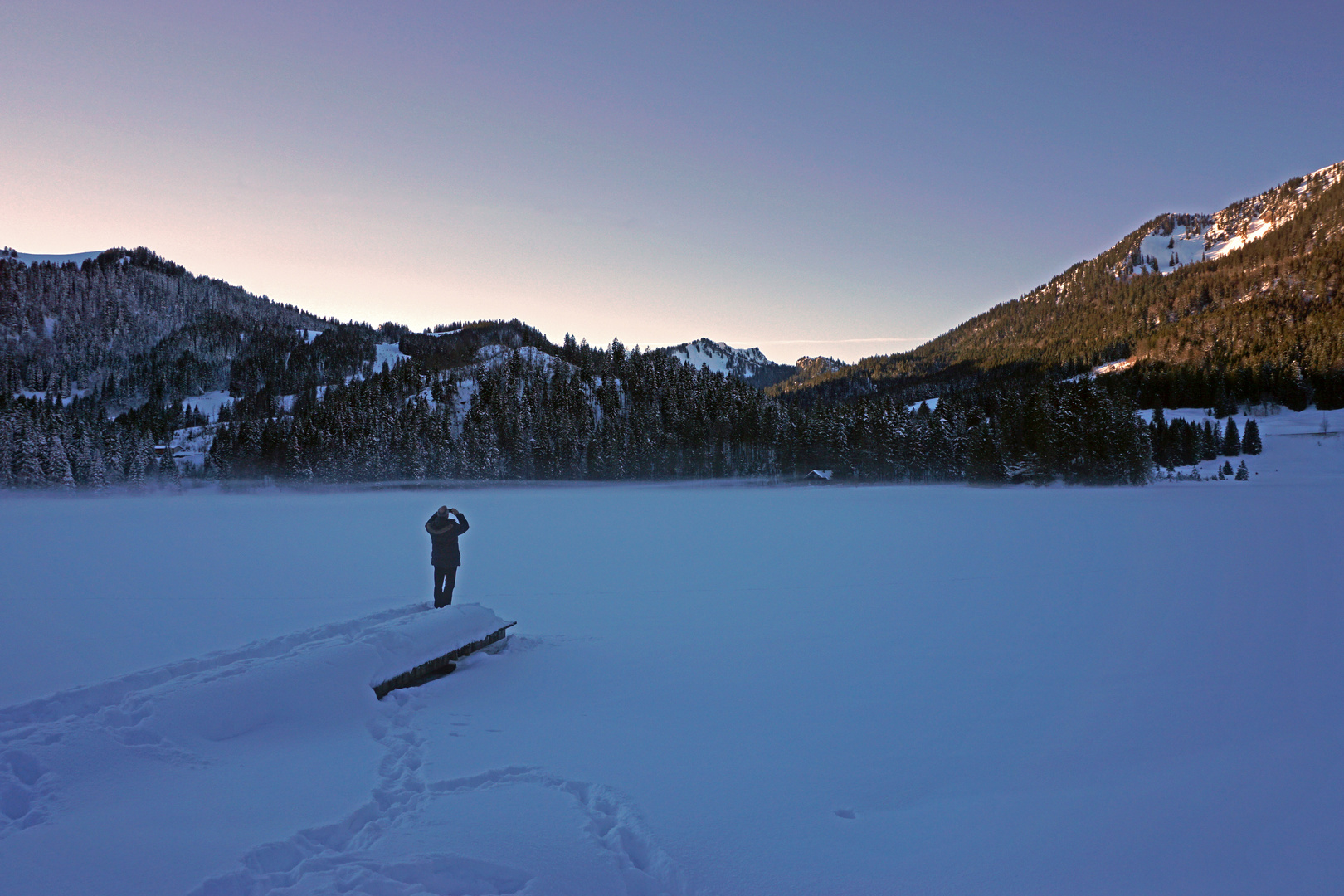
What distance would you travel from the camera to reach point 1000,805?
507 cm


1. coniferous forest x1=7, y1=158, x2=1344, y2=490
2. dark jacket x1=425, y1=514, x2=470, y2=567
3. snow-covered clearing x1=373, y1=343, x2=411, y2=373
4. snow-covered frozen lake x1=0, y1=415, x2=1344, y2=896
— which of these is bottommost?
snow-covered frozen lake x1=0, y1=415, x2=1344, y2=896

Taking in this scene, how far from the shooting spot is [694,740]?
21.1 ft

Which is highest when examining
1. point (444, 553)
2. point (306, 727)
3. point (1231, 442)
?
point (444, 553)

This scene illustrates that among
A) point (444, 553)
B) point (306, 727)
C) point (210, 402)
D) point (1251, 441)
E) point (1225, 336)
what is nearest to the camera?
point (306, 727)

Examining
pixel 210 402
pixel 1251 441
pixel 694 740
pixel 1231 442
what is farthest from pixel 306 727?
pixel 210 402

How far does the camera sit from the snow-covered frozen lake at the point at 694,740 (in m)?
4.09

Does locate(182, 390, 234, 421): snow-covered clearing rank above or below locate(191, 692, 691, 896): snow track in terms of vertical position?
above

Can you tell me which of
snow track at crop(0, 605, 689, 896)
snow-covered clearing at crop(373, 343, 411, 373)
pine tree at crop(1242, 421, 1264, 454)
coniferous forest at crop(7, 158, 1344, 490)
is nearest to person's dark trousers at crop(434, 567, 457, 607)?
snow track at crop(0, 605, 689, 896)

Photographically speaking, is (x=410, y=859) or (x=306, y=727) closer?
(x=410, y=859)

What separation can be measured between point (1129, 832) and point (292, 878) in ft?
18.4

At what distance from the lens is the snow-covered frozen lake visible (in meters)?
4.09

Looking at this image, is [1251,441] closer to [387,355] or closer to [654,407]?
[654,407]

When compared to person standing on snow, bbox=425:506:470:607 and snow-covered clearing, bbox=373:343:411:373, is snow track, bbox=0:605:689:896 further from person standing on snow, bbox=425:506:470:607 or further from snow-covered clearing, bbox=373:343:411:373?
snow-covered clearing, bbox=373:343:411:373

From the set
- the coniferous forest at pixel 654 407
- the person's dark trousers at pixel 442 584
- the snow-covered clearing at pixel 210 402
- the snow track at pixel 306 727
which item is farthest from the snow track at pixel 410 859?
the snow-covered clearing at pixel 210 402
